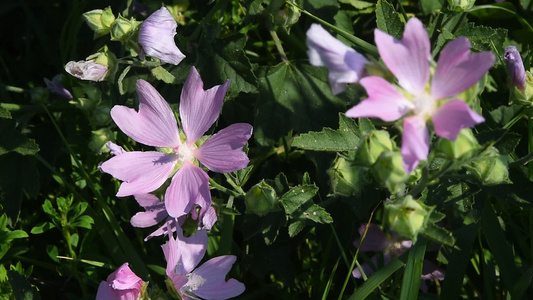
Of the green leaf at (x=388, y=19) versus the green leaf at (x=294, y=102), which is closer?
the green leaf at (x=388, y=19)

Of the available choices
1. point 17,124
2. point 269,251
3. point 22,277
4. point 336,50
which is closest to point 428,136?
point 336,50

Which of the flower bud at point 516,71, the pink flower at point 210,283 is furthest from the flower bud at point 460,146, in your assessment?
the pink flower at point 210,283

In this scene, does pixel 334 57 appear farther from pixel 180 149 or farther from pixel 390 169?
pixel 180 149

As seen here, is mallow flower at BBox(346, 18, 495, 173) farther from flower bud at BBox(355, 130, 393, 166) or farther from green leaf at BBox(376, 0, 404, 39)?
green leaf at BBox(376, 0, 404, 39)

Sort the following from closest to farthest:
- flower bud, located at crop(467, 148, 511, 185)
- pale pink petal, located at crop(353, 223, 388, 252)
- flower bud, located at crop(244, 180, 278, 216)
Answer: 1. flower bud, located at crop(467, 148, 511, 185)
2. flower bud, located at crop(244, 180, 278, 216)
3. pale pink petal, located at crop(353, 223, 388, 252)

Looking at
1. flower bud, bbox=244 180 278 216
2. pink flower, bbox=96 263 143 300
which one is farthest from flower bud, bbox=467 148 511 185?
pink flower, bbox=96 263 143 300

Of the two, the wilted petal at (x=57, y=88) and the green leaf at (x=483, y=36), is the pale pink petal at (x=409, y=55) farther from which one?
the wilted petal at (x=57, y=88)

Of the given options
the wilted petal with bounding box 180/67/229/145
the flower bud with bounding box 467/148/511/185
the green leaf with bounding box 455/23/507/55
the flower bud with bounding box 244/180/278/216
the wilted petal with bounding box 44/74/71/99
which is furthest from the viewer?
the wilted petal with bounding box 44/74/71/99
